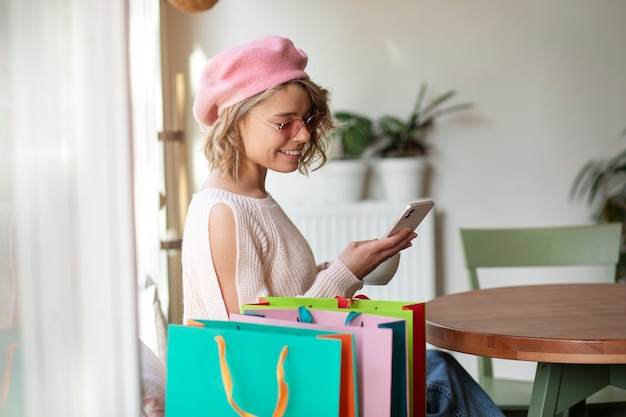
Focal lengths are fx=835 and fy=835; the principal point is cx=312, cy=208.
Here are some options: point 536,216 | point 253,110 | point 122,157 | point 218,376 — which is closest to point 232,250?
point 253,110

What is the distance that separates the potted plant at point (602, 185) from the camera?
3549 millimetres

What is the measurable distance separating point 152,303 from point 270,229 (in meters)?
0.63

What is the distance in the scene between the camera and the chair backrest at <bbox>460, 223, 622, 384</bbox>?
2.69 m

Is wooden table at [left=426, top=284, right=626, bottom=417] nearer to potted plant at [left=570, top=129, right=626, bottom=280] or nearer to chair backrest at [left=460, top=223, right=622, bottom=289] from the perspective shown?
chair backrest at [left=460, top=223, right=622, bottom=289]

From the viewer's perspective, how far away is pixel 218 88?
5.47 ft

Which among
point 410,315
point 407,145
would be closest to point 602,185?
point 407,145

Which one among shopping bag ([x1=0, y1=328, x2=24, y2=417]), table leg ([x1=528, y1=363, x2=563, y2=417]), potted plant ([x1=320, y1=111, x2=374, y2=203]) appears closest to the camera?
shopping bag ([x1=0, y1=328, x2=24, y2=417])

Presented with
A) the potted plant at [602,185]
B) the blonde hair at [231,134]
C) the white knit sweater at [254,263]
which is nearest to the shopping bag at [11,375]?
the white knit sweater at [254,263]

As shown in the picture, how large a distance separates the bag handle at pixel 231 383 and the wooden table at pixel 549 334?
667 mm

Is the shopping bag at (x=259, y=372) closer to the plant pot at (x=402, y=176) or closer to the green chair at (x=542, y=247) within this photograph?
the green chair at (x=542, y=247)

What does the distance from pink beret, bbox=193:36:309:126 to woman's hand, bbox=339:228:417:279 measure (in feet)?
1.20

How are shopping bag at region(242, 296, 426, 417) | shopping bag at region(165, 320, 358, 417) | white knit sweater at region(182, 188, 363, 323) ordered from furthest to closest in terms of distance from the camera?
white knit sweater at region(182, 188, 363, 323) < shopping bag at region(242, 296, 426, 417) < shopping bag at region(165, 320, 358, 417)

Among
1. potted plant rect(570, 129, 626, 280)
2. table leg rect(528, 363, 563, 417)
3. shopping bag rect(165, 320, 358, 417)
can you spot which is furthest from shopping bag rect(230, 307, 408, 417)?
potted plant rect(570, 129, 626, 280)

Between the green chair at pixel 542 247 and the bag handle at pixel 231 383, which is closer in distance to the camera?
the bag handle at pixel 231 383
